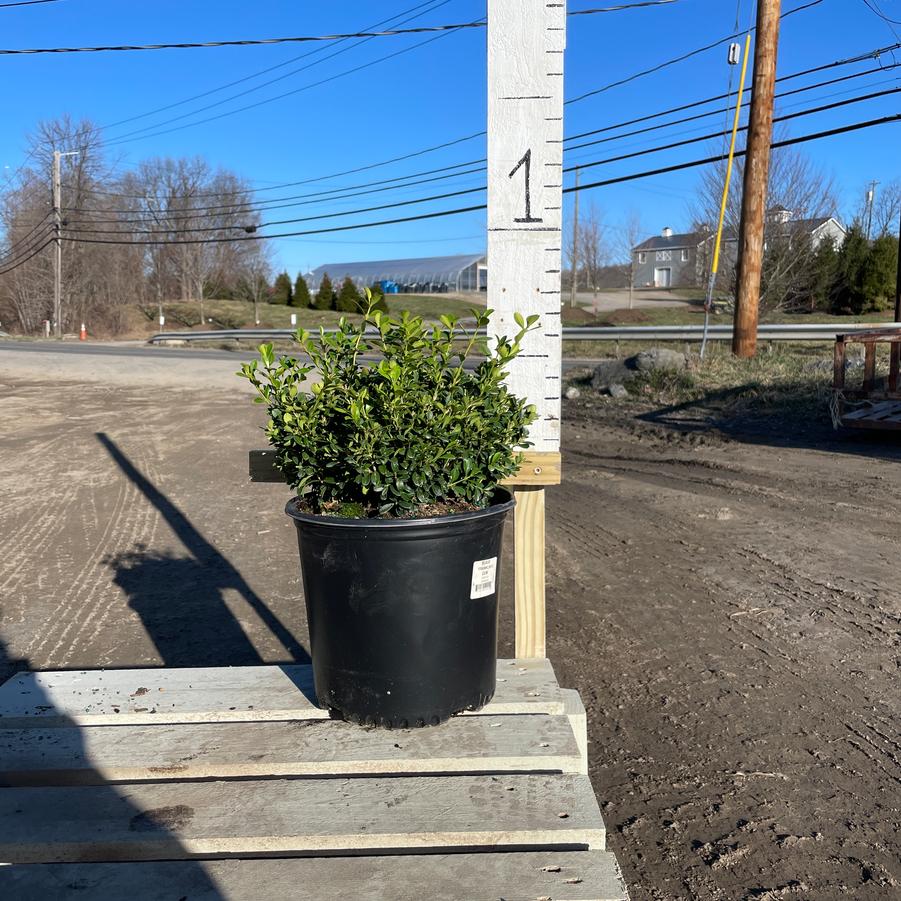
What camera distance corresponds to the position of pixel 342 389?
2789 mm

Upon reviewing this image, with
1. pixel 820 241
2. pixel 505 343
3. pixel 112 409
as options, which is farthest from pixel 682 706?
pixel 820 241

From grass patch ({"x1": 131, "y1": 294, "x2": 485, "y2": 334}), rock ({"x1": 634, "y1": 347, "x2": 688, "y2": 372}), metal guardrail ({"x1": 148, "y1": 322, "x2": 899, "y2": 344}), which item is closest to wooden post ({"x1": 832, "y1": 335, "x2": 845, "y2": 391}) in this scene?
rock ({"x1": 634, "y1": 347, "x2": 688, "y2": 372})

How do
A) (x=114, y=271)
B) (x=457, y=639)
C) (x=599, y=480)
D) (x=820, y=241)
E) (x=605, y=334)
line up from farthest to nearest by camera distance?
(x=114, y=271) < (x=820, y=241) < (x=605, y=334) < (x=599, y=480) < (x=457, y=639)

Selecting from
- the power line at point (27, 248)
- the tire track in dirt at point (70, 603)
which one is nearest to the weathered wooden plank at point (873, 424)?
the tire track in dirt at point (70, 603)

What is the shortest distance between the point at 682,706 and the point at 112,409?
11.2 metres

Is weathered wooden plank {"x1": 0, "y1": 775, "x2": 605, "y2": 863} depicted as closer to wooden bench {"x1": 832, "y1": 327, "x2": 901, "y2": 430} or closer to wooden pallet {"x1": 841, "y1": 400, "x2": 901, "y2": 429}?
wooden pallet {"x1": 841, "y1": 400, "x2": 901, "y2": 429}

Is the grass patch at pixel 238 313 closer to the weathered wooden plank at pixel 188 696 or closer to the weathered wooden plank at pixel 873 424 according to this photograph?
the weathered wooden plank at pixel 873 424

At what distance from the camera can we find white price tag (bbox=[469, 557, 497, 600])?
273 centimetres

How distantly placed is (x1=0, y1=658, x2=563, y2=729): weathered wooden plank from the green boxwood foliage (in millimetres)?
620

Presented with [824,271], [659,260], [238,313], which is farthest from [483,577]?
[659,260]

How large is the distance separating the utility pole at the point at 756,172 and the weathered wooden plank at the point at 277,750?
46.1 ft

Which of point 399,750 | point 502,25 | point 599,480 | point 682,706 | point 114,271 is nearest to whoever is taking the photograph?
point 399,750

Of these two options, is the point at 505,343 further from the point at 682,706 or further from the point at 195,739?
the point at 682,706

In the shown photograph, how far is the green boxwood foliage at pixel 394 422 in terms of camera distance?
2.66 meters
